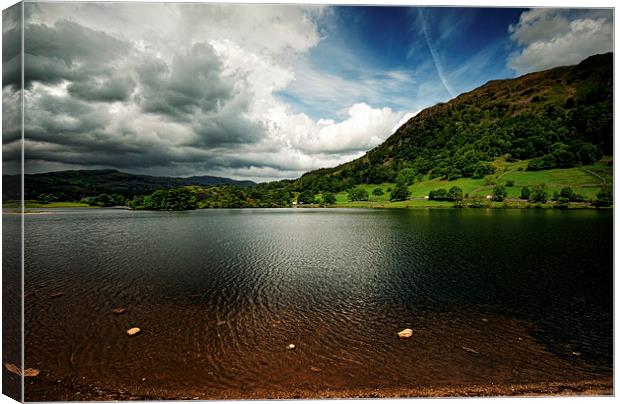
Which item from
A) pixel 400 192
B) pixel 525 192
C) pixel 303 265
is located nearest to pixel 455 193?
pixel 400 192

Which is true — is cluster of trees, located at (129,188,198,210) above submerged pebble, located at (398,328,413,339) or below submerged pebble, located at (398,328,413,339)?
above

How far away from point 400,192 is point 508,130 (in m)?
23.4

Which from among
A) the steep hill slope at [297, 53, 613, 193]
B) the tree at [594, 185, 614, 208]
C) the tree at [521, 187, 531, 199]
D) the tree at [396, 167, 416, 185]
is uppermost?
the steep hill slope at [297, 53, 613, 193]

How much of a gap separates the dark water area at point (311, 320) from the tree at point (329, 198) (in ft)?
→ 151

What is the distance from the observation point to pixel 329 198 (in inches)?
2576

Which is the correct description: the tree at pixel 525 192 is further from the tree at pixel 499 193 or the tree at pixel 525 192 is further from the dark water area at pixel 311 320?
the dark water area at pixel 311 320

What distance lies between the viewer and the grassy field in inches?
730

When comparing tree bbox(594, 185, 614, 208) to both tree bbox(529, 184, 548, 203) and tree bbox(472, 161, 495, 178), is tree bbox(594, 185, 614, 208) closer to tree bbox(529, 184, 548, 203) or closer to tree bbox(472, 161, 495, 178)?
tree bbox(529, 184, 548, 203)

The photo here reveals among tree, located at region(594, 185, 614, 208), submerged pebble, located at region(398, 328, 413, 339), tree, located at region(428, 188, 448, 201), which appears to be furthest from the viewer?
tree, located at region(428, 188, 448, 201)

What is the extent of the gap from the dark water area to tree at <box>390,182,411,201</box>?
3752 cm

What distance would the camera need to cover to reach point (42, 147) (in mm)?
11219

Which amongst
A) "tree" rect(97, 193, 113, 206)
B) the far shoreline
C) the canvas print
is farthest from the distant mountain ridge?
the far shoreline

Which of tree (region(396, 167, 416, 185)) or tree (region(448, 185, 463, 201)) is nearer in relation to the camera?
tree (region(396, 167, 416, 185))

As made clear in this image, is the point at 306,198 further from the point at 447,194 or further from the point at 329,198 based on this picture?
the point at 447,194
